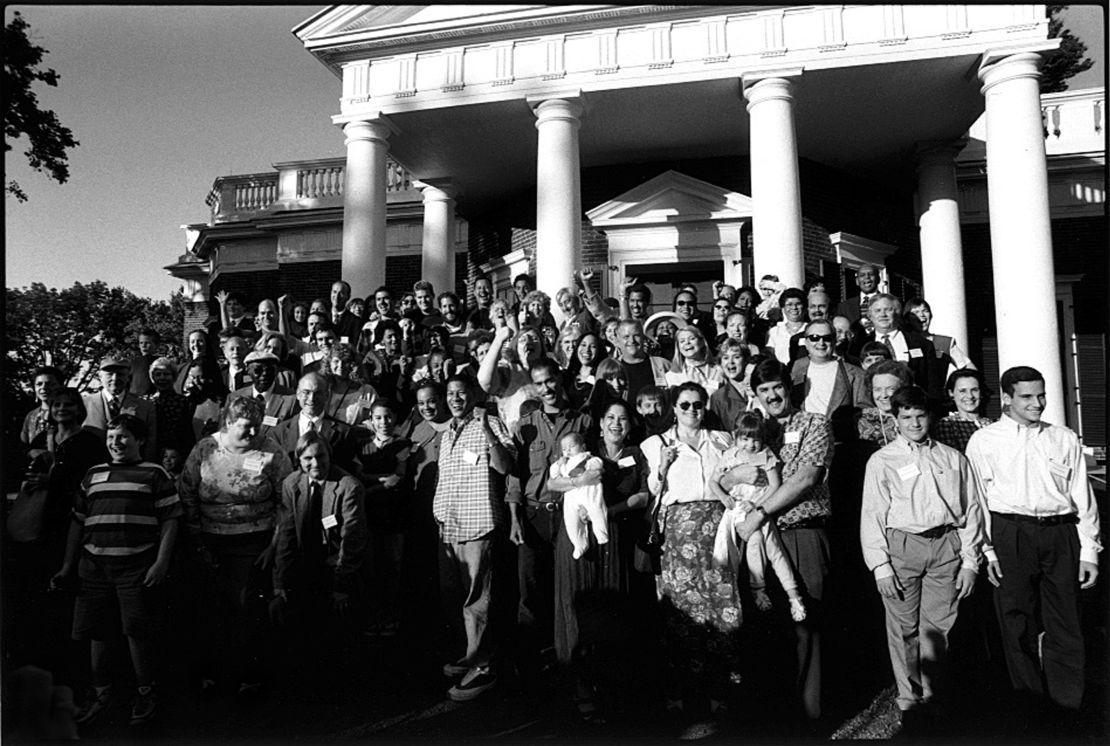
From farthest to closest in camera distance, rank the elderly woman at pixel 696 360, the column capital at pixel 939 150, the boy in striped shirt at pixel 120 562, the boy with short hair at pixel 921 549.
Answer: the column capital at pixel 939 150 < the elderly woman at pixel 696 360 < the boy in striped shirt at pixel 120 562 < the boy with short hair at pixel 921 549

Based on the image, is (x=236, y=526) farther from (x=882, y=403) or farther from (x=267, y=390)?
(x=882, y=403)

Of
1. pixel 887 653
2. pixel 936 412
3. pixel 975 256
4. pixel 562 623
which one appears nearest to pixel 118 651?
pixel 562 623

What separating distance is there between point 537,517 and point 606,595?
658mm

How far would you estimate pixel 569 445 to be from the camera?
15.7 ft

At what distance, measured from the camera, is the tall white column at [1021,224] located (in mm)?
9547

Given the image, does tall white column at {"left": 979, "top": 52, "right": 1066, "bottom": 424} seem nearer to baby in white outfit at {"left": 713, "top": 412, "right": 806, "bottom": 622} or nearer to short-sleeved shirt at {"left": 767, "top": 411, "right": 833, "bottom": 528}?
short-sleeved shirt at {"left": 767, "top": 411, "right": 833, "bottom": 528}

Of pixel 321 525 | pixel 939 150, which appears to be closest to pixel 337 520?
pixel 321 525

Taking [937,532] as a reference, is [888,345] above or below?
above

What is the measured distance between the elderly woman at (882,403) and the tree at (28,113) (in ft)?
19.2

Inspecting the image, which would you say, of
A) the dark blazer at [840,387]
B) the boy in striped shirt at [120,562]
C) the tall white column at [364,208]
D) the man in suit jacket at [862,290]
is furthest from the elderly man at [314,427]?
the tall white column at [364,208]

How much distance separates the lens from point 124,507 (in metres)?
4.56

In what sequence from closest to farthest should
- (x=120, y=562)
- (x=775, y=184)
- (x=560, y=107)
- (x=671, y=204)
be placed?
(x=120, y=562), (x=775, y=184), (x=560, y=107), (x=671, y=204)

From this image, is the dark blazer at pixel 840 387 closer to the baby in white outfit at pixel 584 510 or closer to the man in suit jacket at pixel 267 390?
the baby in white outfit at pixel 584 510

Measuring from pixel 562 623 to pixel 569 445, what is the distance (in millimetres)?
1002
